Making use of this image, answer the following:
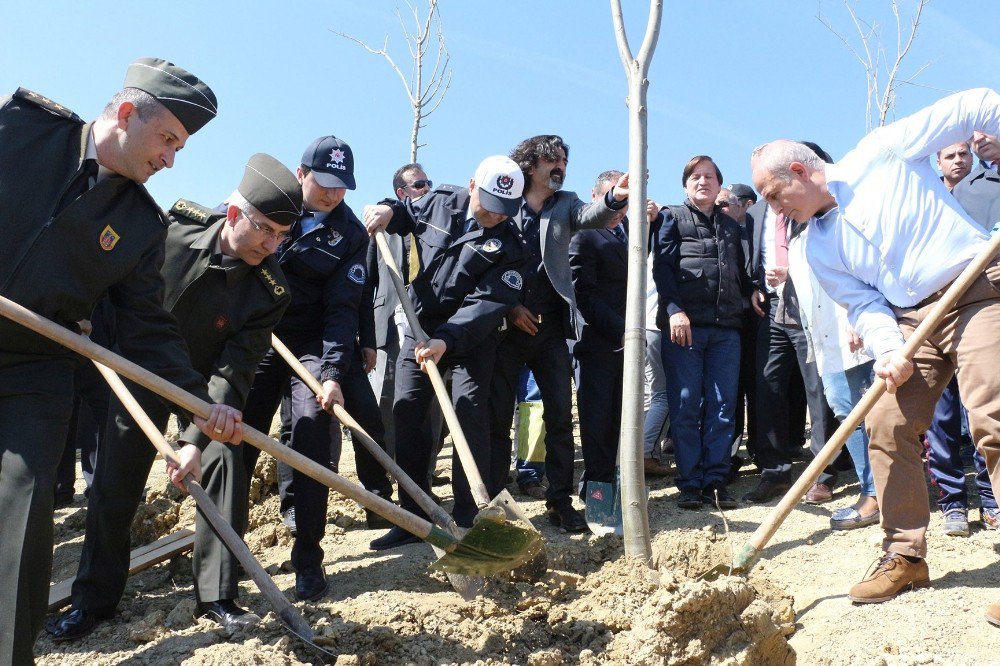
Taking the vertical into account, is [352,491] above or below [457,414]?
below

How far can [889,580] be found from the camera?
3.86 m

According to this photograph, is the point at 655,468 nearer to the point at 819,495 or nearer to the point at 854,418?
the point at 819,495

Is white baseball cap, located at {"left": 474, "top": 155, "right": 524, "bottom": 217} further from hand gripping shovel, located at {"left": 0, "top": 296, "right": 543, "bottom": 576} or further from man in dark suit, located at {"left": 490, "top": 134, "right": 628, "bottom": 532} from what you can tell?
hand gripping shovel, located at {"left": 0, "top": 296, "right": 543, "bottom": 576}

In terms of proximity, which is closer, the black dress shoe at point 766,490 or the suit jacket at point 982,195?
the suit jacket at point 982,195

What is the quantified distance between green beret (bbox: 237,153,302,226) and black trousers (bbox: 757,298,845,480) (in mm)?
3502

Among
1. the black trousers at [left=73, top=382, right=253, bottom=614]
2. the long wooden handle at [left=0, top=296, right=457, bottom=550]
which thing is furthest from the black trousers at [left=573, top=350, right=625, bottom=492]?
the black trousers at [left=73, top=382, right=253, bottom=614]

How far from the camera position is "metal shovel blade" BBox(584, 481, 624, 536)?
5.29 meters

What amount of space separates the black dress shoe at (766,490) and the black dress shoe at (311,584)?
2959mm

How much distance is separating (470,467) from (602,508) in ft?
3.77

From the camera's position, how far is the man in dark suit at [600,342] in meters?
5.72

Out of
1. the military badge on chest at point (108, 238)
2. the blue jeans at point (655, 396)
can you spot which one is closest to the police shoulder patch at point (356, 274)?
the military badge on chest at point (108, 238)

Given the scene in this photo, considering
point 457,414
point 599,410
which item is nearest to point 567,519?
point 599,410

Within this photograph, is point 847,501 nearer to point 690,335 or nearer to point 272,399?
point 690,335

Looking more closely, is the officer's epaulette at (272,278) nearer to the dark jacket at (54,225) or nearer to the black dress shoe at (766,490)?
the dark jacket at (54,225)
